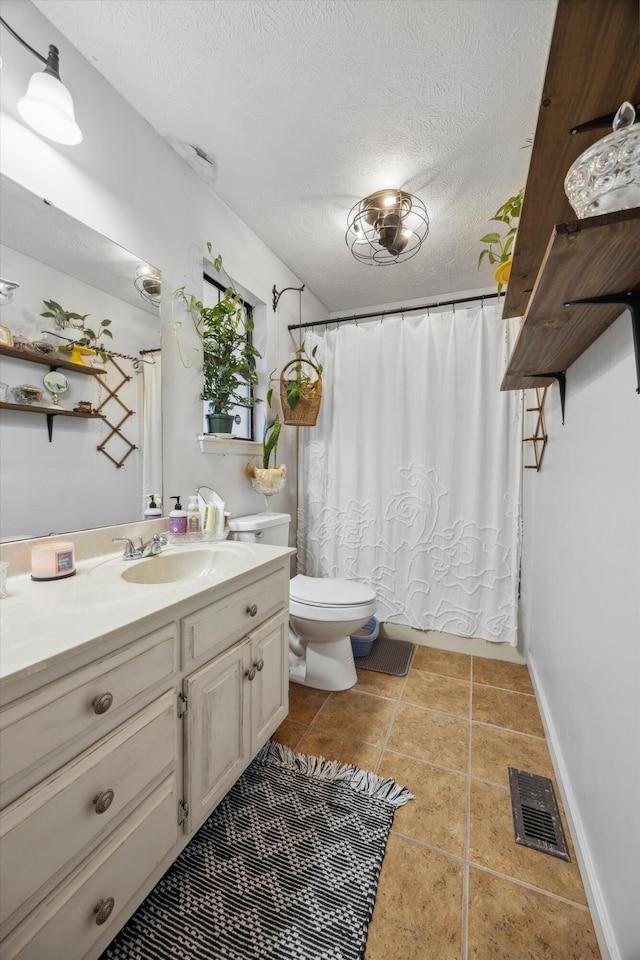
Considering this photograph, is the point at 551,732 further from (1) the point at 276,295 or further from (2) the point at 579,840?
(1) the point at 276,295

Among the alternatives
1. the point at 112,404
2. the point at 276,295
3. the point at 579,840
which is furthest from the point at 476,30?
the point at 579,840

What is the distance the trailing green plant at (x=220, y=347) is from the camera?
66.1 inches

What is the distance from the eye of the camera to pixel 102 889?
75cm

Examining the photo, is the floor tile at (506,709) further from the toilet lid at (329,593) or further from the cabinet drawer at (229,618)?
the cabinet drawer at (229,618)

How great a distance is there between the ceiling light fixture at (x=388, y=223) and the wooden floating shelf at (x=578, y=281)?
3.43 feet

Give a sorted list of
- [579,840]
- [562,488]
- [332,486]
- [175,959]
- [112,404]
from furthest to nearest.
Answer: [332,486] → [562,488] → [112,404] → [579,840] → [175,959]

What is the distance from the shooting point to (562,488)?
1.43 m

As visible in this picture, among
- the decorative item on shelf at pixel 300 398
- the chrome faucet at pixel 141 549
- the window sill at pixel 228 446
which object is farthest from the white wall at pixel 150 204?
the chrome faucet at pixel 141 549

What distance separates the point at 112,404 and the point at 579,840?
1.90 meters

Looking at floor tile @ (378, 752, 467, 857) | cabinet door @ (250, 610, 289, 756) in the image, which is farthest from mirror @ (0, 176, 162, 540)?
floor tile @ (378, 752, 467, 857)

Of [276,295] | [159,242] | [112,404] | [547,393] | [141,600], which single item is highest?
[276,295]

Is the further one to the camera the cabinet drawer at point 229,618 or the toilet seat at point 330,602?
the toilet seat at point 330,602

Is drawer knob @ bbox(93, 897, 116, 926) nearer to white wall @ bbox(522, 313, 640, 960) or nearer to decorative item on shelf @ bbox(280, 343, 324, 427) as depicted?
white wall @ bbox(522, 313, 640, 960)

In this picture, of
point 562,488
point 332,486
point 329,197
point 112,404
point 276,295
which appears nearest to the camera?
point 112,404
